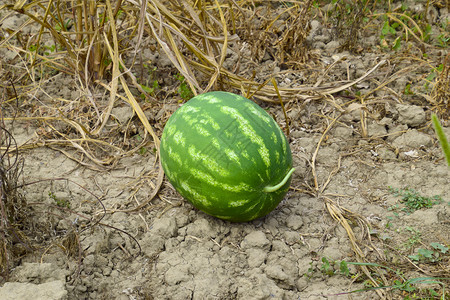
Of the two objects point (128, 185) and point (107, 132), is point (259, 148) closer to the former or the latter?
point (128, 185)

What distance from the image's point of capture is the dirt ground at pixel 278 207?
8.48 ft

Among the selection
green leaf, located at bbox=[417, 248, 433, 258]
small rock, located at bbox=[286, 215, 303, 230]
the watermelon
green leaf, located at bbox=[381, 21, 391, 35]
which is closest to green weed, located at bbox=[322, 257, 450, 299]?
green leaf, located at bbox=[417, 248, 433, 258]

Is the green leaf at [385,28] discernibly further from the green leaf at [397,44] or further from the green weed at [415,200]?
the green weed at [415,200]

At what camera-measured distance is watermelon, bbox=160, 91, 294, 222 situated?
2.58 metres

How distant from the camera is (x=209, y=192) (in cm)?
263

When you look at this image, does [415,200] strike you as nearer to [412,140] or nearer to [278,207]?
[412,140]

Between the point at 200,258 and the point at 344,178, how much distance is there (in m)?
1.12

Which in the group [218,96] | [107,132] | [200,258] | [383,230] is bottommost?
[383,230]

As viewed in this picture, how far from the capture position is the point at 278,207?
3.03 meters

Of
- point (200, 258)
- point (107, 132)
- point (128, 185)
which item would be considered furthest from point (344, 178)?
point (107, 132)

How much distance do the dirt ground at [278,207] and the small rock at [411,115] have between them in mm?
12

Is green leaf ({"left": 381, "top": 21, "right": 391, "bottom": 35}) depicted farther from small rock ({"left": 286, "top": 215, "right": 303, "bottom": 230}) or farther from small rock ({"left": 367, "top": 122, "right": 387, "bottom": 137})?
small rock ({"left": 286, "top": 215, "right": 303, "bottom": 230})

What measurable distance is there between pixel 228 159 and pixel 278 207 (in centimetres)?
63

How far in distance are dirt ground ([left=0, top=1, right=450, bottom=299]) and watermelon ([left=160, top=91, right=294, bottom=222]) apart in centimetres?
28
